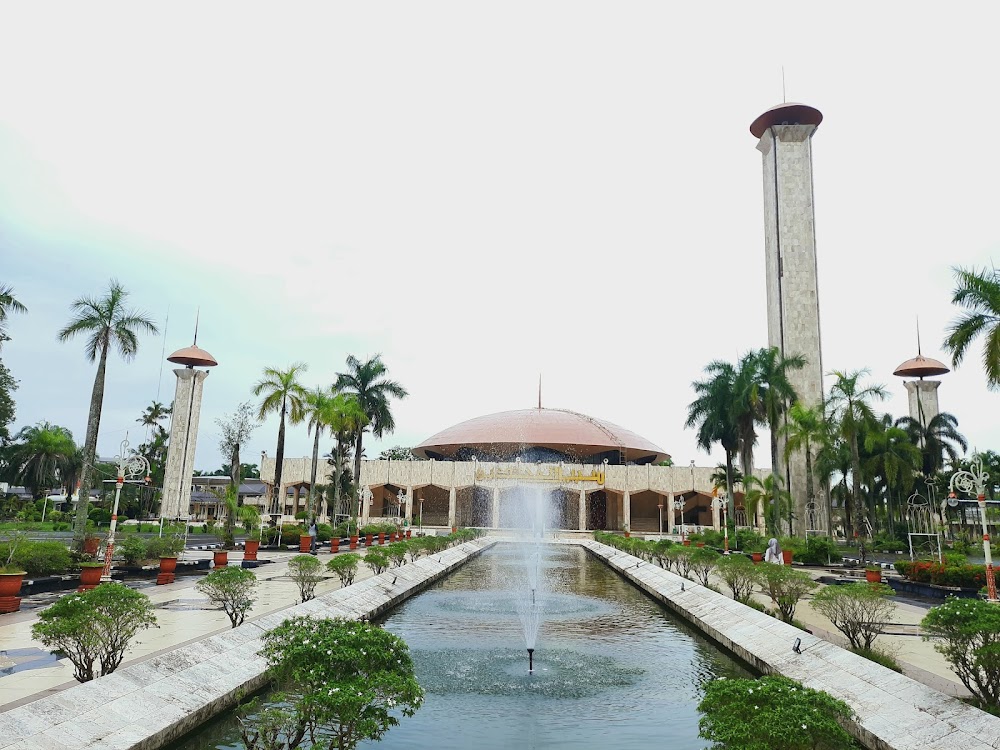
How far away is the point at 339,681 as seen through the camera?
5.22 metres

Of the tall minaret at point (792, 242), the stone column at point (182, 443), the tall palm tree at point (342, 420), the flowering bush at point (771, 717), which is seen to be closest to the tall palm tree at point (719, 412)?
the tall minaret at point (792, 242)

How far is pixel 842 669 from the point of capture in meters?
8.34

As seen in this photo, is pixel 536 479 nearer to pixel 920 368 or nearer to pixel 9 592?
pixel 920 368

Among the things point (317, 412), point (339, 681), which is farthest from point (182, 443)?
point (339, 681)

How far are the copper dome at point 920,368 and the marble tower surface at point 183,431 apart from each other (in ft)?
191

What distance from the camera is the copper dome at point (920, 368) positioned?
56.8 m

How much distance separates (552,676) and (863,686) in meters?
3.79

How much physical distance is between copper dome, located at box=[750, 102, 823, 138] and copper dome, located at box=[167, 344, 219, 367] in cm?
4805

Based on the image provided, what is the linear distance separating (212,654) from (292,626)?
8.97ft

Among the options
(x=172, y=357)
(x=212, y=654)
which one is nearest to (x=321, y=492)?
(x=172, y=357)

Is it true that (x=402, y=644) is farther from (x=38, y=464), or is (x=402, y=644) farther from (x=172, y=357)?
(x=38, y=464)

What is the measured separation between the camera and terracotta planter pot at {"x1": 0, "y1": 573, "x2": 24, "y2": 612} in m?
12.3

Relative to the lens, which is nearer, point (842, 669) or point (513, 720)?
point (513, 720)

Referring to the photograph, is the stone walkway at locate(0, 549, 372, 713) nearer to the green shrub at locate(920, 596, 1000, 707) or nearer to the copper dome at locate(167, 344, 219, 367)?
the green shrub at locate(920, 596, 1000, 707)
